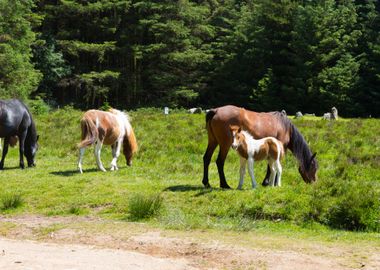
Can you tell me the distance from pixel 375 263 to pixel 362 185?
4.13m

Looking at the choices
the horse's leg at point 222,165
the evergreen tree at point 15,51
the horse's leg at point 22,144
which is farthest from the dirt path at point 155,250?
the evergreen tree at point 15,51

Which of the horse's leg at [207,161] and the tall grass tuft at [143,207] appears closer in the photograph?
the tall grass tuft at [143,207]

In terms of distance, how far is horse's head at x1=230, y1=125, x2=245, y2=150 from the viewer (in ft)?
36.9

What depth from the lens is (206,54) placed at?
156ft

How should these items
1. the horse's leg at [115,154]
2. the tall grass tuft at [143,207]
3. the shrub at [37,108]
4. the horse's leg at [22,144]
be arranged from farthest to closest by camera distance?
the shrub at [37,108]
the horse's leg at [22,144]
the horse's leg at [115,154]
the tall grass tuft at [143,207]

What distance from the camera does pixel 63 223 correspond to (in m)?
9.83

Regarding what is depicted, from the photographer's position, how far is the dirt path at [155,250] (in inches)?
268

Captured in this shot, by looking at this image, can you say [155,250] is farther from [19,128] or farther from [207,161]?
[19,128]

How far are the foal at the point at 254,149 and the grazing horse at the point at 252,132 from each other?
1.56ft

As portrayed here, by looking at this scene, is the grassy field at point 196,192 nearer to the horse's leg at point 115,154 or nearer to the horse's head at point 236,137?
the horse's leg at point 115,154

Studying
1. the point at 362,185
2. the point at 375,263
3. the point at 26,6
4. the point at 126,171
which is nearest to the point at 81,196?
the point at 126,171

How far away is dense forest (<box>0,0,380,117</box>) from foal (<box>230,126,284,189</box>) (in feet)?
96.2

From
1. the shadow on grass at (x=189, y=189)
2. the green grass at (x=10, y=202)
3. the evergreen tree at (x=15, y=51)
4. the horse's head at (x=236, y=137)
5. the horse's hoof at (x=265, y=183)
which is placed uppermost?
the evergreen tree at (x=15, y=51)

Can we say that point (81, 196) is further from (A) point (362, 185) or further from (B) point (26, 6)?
(B) point (26, 6)
